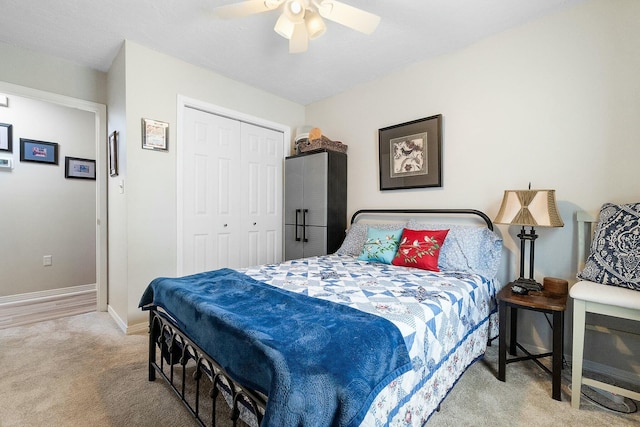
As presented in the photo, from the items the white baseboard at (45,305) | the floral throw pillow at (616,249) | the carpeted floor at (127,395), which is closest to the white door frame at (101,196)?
the white baseboard at (45,305)

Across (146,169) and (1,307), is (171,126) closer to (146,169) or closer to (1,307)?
(146,169)

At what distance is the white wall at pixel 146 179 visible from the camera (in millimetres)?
2602

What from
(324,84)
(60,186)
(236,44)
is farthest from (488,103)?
(60,186)

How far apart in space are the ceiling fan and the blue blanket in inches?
68.4

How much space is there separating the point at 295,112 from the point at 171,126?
1.73 m

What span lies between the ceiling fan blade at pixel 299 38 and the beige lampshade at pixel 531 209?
1873mm

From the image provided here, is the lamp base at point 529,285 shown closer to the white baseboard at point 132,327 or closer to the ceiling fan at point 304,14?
the ceiling fan at point 304,14

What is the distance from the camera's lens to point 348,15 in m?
1.85

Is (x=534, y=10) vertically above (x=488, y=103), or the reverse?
(x=534, y=10)

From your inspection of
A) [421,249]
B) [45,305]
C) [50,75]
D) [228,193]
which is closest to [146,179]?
[228,193]

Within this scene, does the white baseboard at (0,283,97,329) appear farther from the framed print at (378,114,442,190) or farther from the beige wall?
the framed print at (378,114,442,190)

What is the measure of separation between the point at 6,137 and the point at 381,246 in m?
4.52

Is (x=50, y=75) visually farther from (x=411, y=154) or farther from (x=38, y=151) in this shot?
(x=411, y=154)

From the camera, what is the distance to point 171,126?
285 centimetres
